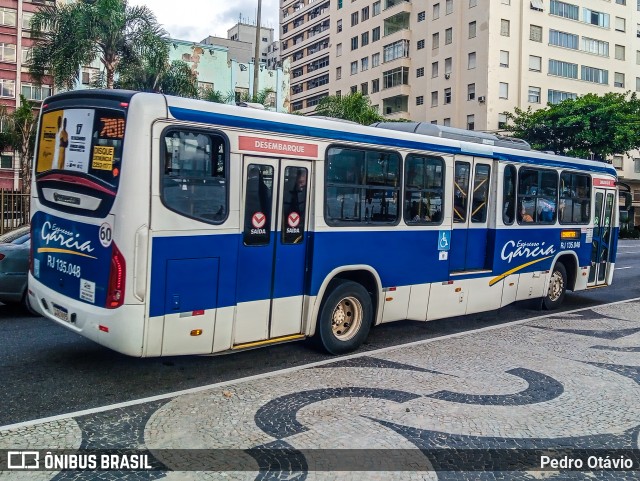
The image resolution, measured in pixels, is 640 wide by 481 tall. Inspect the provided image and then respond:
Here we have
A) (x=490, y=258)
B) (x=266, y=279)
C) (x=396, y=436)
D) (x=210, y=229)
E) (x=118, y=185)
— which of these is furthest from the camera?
(x=490, y=258)

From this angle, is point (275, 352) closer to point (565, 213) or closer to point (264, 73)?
point (565, 213)

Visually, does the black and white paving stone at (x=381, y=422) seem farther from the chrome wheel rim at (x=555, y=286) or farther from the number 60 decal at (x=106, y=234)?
the chrome wheel rim at (x=555, y=286)

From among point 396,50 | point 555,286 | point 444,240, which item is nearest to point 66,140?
point 444,240

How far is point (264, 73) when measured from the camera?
53.3m

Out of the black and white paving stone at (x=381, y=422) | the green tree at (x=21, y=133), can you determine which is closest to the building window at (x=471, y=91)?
the green tree at (x=21, y=133)

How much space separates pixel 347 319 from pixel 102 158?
3891mm

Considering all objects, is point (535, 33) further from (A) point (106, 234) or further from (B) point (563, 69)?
(A) point (106, 234)

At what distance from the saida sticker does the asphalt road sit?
2364 mm

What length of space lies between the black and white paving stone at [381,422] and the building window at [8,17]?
158 feet

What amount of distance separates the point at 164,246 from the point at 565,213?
9.04 meters

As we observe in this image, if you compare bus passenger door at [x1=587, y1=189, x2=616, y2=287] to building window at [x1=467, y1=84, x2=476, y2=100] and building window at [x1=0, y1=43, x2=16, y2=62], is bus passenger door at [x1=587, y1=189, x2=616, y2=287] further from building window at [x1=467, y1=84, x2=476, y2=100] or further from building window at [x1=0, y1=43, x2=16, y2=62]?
building window at [x1=0, y1=43, x2=16, y2=62]

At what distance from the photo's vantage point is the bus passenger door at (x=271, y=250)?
7.15 meters

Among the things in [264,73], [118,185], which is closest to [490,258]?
[118,185]

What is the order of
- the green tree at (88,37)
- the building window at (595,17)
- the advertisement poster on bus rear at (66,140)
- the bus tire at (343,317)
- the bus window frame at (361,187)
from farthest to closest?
the building window at (595,17) → the green tree at (88,37) → the bus tire at (343,317) → the bus window frame at (361,187) → the advertisement poster on bus rear at (66,140)
